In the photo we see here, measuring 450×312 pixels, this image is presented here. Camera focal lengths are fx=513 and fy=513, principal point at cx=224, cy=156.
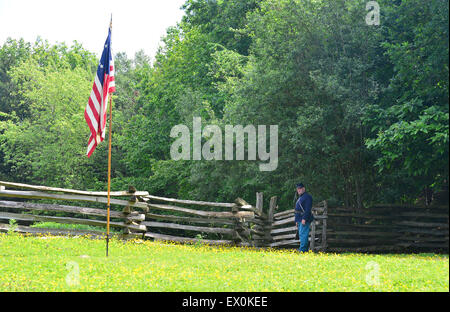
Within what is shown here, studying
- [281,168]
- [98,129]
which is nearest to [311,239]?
[281,168]

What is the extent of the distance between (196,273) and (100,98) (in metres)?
4.77

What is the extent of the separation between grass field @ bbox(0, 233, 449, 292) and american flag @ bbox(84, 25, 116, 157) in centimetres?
269

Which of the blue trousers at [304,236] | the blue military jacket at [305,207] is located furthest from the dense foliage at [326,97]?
the blue trousers at [304,236]

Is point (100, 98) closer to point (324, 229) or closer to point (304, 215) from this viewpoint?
point (304, 215)

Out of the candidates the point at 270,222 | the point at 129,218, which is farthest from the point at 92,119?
the point at 270,222

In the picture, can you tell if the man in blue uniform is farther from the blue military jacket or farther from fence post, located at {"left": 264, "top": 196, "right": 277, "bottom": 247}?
fence post, located at {"left": 264, "top": 196, "right": 277, "bottom": 247}

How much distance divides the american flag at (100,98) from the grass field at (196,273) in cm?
269

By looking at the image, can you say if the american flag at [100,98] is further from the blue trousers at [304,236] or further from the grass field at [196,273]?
A: the blue trousers at [304,236]

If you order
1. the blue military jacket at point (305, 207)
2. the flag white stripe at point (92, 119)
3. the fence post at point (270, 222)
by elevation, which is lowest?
the fence post at point (270, 222)

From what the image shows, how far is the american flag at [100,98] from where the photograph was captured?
11.4 metres

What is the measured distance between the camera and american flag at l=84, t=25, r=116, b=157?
11.4 m

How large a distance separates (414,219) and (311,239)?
3019 millimetres

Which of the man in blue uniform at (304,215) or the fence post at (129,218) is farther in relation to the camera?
the fence post at (129,218)
